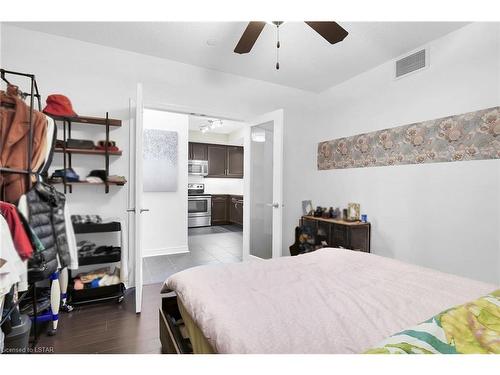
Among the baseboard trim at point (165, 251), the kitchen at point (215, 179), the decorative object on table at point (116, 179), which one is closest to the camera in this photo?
the decorative object on table at point (116, 179)

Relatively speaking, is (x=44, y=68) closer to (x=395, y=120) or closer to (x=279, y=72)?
(x=279, y=72)

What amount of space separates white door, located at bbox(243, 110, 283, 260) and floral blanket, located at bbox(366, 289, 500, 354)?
1.96 meters

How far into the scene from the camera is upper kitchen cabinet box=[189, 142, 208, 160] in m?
5.16

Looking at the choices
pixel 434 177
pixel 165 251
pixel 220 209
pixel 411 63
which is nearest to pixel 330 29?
pixel 411 63

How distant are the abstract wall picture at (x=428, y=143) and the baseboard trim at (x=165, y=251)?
2.40 meters

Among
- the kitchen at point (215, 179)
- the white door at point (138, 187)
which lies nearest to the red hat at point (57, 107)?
the white door at point (138, 187)

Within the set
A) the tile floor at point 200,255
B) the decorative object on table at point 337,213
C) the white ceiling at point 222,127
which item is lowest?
the tile floor at point 200,255

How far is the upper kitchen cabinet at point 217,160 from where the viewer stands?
5371 mm

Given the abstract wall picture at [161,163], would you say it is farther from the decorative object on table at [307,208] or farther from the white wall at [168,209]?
the decorative object on table at [307,208]

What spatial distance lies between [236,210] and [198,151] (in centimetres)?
154

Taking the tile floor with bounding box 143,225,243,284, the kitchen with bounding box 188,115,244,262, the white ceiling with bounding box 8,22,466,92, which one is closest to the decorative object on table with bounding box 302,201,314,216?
the tile floor with bounding box 143,225,243,284

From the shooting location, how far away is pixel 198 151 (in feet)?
17.2

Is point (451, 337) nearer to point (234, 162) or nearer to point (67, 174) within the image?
point (67, 174)
